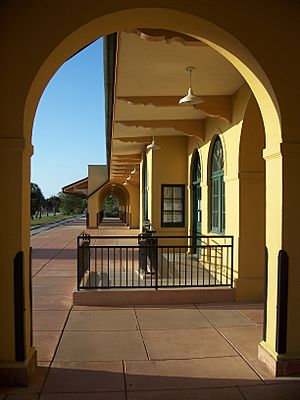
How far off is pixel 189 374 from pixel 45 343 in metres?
2.04

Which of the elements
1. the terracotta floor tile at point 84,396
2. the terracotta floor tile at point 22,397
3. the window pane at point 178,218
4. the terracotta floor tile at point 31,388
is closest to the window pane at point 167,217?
the window pane at point 178,218

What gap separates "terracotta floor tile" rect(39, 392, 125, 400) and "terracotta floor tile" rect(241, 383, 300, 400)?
1242 mm

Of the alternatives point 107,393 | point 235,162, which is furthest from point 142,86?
point 107,393

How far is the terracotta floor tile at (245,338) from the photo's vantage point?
16.9 ft

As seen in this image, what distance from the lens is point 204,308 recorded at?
23.9 ft

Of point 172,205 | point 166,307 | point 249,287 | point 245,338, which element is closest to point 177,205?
point 172,205

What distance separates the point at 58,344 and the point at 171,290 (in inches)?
108

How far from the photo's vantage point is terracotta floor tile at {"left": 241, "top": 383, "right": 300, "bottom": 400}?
156 inches

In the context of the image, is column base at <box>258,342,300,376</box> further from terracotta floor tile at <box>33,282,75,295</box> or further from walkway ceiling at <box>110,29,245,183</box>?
terracotta floor tile at <box>33,282,75,295</box>

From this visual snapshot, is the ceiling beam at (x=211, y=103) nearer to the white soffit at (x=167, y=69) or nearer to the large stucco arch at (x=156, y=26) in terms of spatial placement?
the white soffit at (x=167, y=69)

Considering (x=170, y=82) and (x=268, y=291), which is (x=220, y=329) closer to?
(x=268, y=291)

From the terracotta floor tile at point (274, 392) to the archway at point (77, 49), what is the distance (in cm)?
52

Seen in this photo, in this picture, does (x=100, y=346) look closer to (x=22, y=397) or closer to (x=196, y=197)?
(x=22, y=397)

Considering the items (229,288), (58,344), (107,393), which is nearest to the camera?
(107,393)
